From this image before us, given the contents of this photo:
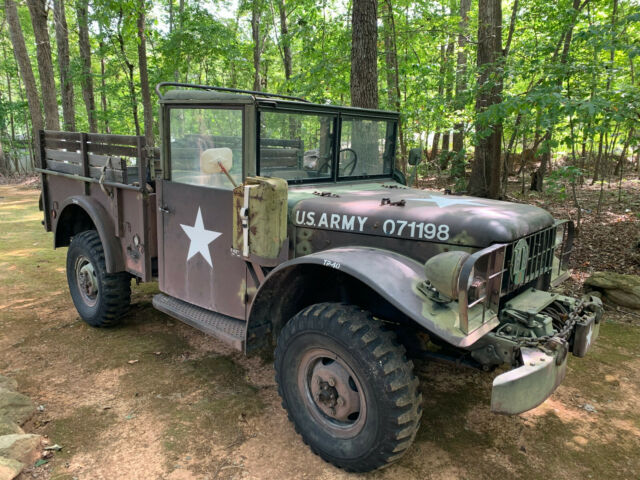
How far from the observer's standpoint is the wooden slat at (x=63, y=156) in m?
4.36

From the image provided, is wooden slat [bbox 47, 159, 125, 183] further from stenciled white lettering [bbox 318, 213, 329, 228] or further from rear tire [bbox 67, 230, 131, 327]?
stenciled white lettering [bbox 318, 213, 329, 228]

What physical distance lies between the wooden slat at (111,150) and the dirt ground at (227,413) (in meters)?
1.61

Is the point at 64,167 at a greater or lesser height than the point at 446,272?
greater

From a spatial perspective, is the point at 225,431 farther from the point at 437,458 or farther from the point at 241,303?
the point at 437,458

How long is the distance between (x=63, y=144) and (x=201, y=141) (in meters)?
2.02

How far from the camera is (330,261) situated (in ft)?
7.93

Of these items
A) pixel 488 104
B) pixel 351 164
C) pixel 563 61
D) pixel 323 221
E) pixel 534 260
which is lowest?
Answer: pixel 534 260

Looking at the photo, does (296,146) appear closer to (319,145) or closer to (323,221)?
(319,145)

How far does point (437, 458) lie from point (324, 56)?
25.8 ft

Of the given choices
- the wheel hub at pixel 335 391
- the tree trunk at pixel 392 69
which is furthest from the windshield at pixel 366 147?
the tree trunk at pixel 392 69

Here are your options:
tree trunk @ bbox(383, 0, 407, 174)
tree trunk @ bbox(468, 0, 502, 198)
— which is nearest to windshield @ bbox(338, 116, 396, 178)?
tree trunk @ bbox(383, 0, 407, 174)

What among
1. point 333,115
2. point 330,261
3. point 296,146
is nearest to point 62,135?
point 296,146

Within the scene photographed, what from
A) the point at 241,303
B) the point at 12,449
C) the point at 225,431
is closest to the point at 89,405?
the point at 12,449

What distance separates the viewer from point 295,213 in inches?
117
